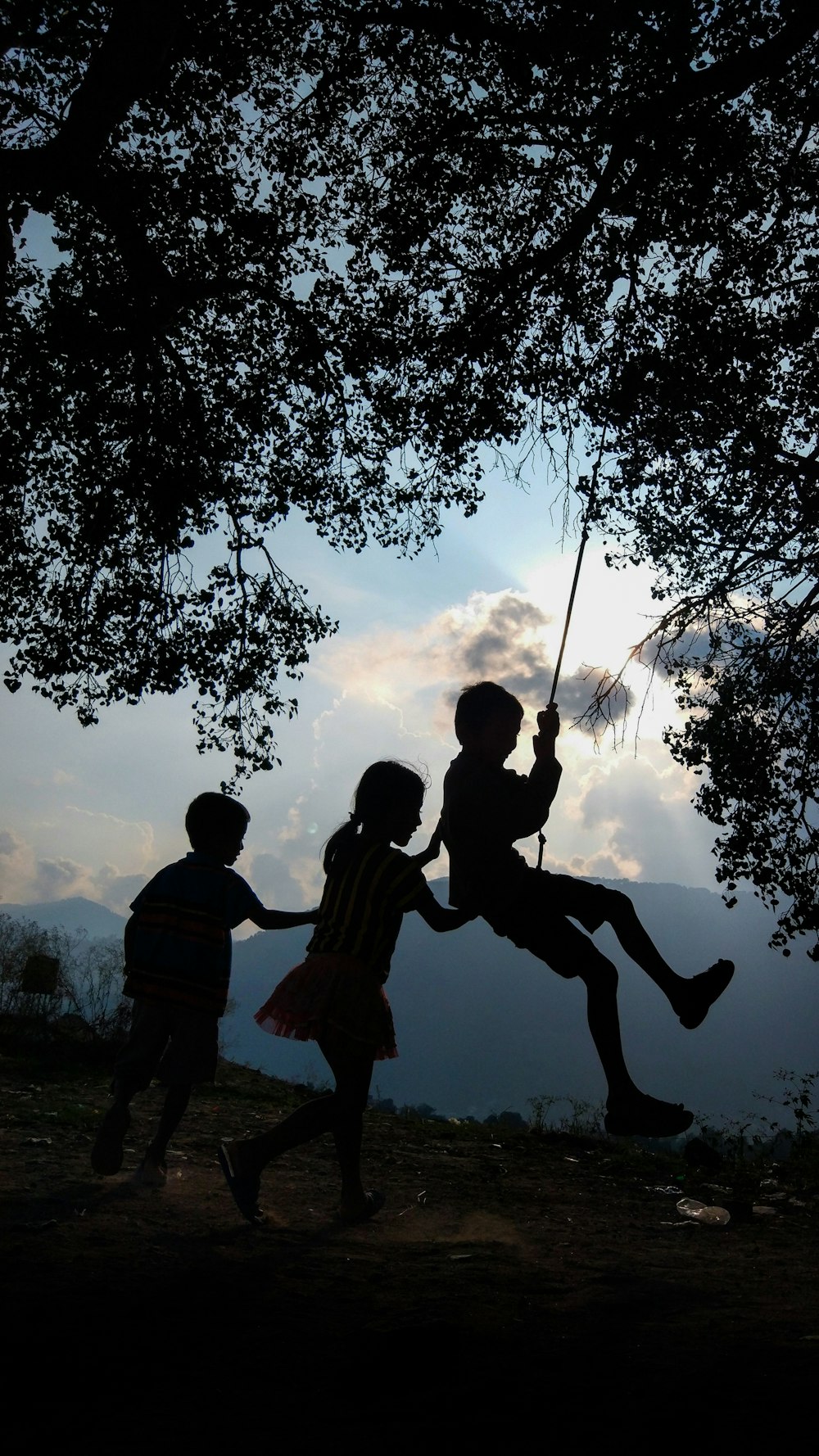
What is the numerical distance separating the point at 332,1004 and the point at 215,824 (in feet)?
4.48

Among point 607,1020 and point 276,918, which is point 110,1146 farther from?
point 607,1020

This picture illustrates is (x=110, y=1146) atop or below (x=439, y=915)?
below

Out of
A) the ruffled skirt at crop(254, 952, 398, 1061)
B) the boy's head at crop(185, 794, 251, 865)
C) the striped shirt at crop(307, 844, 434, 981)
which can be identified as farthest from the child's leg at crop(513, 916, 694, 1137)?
the boy's head at crop(185, 794, 251, 865)

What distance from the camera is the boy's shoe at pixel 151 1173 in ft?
18.0

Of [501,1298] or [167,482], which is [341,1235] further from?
[167,482]

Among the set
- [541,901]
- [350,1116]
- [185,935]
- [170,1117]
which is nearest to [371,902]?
[541,901]

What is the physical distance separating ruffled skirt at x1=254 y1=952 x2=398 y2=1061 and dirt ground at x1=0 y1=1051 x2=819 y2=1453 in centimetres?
87

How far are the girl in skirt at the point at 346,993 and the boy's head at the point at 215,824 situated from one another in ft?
2.72

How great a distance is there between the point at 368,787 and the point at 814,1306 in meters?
2.84

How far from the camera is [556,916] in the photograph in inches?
189

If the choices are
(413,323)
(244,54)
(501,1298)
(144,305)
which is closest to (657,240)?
(413,323)

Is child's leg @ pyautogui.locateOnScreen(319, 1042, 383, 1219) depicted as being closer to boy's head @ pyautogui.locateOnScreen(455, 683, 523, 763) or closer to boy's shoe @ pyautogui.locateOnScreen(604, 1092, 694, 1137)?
boy's shoe @ pyautogui.locateOnScreen(604, 1092, 694, 1137)

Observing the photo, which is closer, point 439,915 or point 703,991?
point 703,991

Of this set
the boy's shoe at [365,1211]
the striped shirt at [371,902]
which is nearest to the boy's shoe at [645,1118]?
the striped shirt at [371,902]
